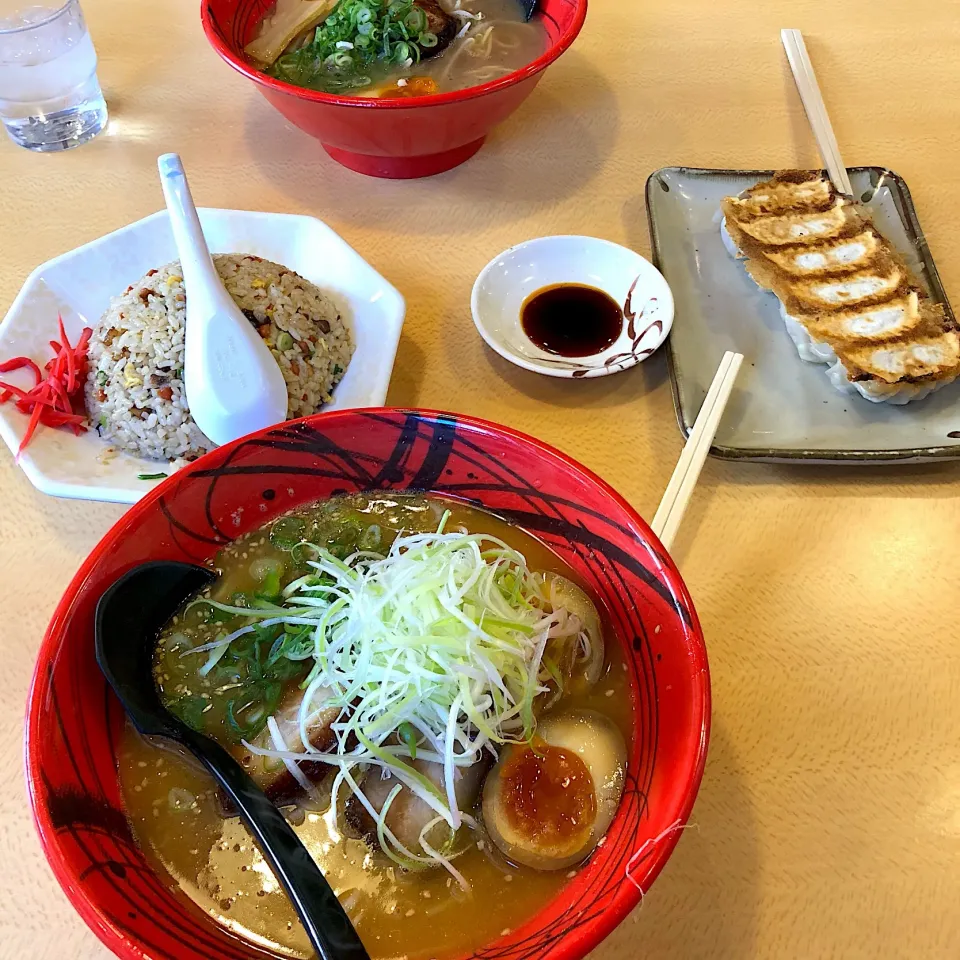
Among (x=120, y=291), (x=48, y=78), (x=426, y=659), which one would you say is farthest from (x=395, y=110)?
(x=426, y=659)

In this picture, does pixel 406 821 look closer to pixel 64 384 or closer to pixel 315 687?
pixel 315 687

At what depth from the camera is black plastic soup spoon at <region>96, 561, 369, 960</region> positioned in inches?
27.1

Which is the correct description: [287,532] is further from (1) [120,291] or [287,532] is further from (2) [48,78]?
(2) [48,78]

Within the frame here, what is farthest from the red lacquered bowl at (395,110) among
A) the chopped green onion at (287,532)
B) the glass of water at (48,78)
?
the chopped green onion at (287,532)

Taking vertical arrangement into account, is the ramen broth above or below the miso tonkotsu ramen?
below

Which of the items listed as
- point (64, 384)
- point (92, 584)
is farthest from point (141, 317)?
point (92, 584)

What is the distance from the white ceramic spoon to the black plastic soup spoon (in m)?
0.27

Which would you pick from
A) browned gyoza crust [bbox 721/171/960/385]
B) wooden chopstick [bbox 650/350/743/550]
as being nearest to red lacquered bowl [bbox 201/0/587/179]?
browned gyoza crust [bbox 721/171/960/385]

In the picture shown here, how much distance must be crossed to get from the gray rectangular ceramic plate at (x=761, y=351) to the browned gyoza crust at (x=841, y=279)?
0.17 ft

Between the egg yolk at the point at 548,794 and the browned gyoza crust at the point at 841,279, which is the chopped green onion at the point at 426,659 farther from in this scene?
the browned gyoza crust at the point at 841,279

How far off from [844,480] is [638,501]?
33 centimetres

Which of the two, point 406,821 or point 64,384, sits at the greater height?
point 64,384

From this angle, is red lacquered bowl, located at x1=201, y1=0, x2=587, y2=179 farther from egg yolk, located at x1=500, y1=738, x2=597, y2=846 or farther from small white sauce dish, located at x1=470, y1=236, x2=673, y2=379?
egg yolk, located at x1=500, y1=738, x2=597, y2=846

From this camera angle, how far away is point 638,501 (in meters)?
1.19
